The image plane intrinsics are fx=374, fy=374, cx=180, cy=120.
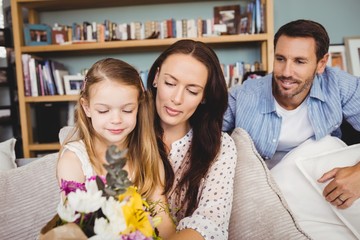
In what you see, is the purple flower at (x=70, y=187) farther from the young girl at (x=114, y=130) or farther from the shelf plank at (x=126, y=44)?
the shelf plank at (x=126, y=44)

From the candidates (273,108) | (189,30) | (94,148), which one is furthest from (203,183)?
(189,30)

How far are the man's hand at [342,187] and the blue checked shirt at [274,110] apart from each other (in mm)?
430

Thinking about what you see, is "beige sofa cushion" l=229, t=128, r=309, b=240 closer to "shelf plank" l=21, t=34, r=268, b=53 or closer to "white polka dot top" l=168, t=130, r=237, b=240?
"white polka dot top" l=168, t=130, r=237, b=240

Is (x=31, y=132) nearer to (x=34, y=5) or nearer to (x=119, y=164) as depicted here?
(x=34, y=5)

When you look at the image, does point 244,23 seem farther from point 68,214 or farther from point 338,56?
point 68,214

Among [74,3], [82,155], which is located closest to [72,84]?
[74,3]

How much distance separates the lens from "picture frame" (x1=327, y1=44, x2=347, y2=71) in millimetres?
3424

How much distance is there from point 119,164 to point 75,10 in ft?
11.0

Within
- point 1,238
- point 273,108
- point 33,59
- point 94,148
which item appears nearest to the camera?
point 94,148

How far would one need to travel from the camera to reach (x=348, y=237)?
4.28ft

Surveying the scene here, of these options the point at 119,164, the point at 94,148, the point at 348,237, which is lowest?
the point at 348,237

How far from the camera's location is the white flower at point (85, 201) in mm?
568

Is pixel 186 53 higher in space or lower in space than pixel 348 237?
higher

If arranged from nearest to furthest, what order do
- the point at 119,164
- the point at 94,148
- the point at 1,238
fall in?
1. the point at 119,164
2. the point at 94,148
3. the point at 1,238
